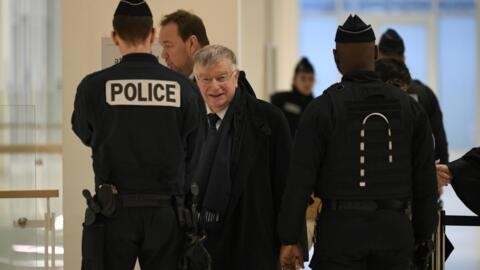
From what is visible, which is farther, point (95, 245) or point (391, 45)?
point (391, 45)

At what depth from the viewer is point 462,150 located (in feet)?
58.1

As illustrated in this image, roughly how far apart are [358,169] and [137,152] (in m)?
0.85

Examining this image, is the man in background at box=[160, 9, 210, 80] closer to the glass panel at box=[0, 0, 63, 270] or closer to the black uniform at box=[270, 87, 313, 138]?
the glass panel at box=[0, 0, 63, 270]

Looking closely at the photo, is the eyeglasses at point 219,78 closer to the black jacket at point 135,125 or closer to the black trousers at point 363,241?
the black jacket at point 135,125

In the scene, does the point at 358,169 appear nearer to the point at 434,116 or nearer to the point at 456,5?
the point at 434,116

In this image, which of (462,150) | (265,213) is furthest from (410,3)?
(265,213)

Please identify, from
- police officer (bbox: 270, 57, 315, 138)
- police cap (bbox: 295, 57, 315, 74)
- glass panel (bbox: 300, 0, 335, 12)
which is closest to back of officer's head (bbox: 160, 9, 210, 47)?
police officer (bbox: 270, 57, 315, 138)

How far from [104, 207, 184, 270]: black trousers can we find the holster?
24 mm

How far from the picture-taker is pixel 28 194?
4.95m

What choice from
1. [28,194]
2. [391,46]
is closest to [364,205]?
[28,194]

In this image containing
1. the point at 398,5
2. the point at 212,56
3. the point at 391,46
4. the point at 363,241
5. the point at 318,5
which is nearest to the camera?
the point at 363,241

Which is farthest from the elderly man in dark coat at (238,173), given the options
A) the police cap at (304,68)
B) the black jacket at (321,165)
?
the police cap at (304,68)

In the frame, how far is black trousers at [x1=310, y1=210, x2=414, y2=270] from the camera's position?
11.4ft

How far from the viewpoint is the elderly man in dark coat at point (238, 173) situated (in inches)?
154
